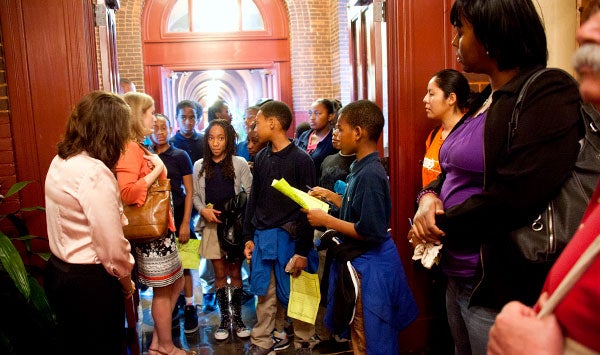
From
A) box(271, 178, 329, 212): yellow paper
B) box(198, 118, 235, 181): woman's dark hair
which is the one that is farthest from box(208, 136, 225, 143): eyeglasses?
box(271, 178, 329, 212): yellow paper

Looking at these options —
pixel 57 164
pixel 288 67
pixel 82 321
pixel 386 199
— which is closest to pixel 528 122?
pixel 386 199

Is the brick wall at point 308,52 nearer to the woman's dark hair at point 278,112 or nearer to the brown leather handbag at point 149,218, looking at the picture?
the woman's dark hair at point 278,112

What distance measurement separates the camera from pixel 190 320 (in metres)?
3.90

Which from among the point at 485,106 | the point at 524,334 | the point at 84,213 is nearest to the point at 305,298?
the point at 84,213

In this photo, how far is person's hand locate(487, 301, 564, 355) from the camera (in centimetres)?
76

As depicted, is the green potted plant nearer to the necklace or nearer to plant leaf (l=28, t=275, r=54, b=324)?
plant leaf (l=28, t=275, r=54, b=324)

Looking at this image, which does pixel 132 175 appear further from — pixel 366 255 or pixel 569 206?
pixel 569 206

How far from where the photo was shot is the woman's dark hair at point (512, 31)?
1369 millimetres

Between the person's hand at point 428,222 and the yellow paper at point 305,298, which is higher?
the person's hand at point 428,222

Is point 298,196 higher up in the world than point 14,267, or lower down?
higher up

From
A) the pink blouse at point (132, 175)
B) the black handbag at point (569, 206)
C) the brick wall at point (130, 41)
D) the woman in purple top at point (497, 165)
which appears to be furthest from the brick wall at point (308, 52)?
the black handbag at point (569, 206)

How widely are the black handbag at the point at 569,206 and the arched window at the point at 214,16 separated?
916 centimetres

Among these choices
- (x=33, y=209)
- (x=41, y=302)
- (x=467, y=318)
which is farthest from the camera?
(x=33, y=209)

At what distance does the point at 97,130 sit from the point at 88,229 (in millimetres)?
452
